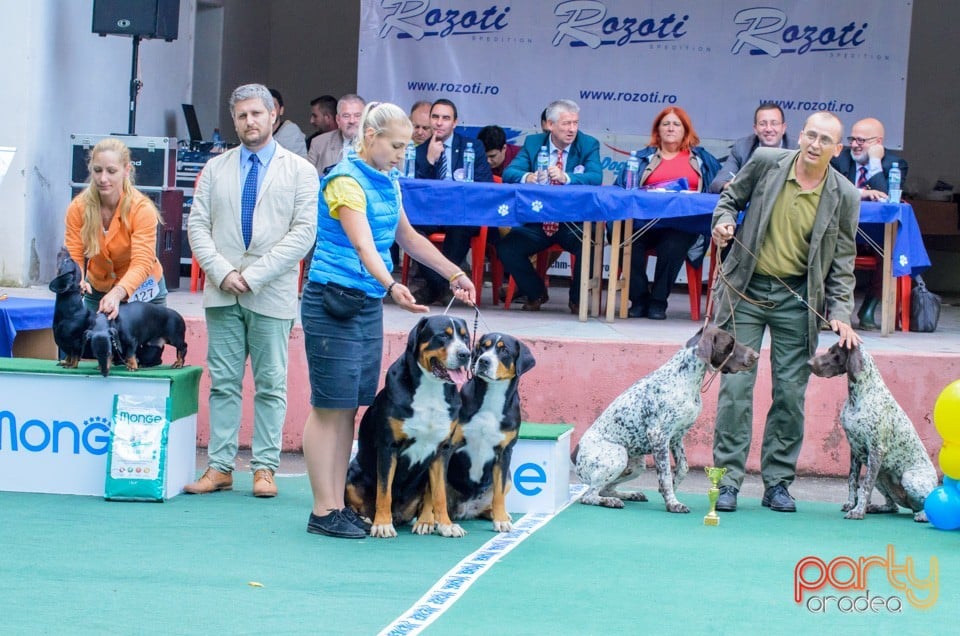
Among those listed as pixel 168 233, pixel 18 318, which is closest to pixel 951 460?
pixel 18 318

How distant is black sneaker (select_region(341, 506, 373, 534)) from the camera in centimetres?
495

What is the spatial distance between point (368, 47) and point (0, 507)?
7.61 m

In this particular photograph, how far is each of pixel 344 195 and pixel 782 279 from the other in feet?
7.00

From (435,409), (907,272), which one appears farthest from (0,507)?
(907,272)

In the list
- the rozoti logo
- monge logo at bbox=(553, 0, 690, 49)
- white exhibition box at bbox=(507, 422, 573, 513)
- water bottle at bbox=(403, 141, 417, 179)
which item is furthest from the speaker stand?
the rozoti logo

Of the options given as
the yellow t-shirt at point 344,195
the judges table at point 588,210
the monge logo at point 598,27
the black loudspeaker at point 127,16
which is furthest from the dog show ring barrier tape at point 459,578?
the monge logo at point 598,27

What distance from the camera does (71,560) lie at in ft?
14.6

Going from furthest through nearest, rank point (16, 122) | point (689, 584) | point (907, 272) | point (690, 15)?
point (690, 15) < point (16, 122) < point (907, 272) < point (689, 584)

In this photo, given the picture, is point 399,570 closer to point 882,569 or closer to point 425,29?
point 882,569

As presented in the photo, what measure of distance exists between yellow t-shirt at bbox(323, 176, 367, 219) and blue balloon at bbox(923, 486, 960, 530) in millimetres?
2635

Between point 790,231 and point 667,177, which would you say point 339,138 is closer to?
point 667,177

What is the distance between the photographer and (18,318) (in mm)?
6562

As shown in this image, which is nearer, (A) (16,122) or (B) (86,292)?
(B) (86,292)

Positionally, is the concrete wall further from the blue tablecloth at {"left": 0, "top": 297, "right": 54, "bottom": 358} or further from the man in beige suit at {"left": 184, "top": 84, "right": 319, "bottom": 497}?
the man in beige suit at {"left": 184, "top": 84, "right": 319, "bottom": 497}
